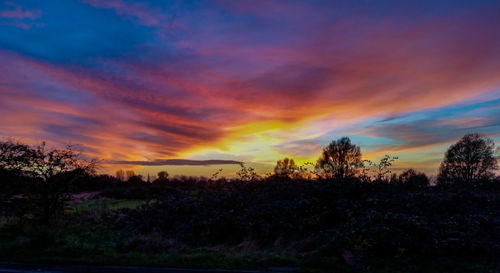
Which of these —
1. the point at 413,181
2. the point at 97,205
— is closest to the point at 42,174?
the point at 97,205

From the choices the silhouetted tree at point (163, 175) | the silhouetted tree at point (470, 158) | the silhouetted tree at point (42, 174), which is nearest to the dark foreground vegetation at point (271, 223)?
the silhouetted tree at point (42, 174)

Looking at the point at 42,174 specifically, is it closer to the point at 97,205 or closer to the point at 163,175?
the point at 97,205

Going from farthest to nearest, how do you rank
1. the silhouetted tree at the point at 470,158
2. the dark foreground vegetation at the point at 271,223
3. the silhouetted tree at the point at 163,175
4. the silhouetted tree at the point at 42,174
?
the silhouetted tree at the point at 163,175 → the silhouetted tree at the point at 470,158 → the silhouetted tree at the point at 42,174 → the dark foreground vegetation at the point at 271,223

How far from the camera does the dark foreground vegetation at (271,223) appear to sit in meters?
6.91

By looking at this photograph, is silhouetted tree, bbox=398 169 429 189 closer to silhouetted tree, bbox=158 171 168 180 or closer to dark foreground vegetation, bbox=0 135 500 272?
dark foreground vegetation, bbox=0 135 500 272

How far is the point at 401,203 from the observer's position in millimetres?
10492

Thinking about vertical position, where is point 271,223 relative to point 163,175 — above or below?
below

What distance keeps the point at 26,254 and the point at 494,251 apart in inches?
457

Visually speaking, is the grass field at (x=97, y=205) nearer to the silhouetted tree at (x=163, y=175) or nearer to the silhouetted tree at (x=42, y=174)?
the silhouetted tree at (x=42, y=174)

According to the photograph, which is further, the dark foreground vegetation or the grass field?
the grass field

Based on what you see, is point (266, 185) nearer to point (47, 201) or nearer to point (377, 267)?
point (377, 267)

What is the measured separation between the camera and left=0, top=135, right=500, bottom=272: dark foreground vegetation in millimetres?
6906

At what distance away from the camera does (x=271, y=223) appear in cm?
1034

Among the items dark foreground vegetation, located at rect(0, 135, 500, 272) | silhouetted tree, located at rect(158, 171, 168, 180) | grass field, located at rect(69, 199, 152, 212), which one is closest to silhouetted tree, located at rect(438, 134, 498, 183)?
dark foreground vegetation, located at rect(0, 135, 500, 272)
